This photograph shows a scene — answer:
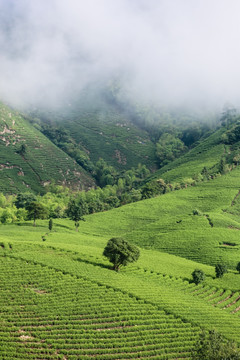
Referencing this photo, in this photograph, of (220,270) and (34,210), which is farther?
(34,210)

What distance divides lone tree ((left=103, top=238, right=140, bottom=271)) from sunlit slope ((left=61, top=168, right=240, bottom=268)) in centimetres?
3418

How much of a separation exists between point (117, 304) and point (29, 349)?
15319mm

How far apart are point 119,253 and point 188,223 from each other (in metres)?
57.9

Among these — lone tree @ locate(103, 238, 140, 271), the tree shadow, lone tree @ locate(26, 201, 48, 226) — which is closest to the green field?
the tree shadow

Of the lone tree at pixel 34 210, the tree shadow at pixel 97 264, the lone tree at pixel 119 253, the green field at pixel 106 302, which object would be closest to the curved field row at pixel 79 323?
the green field at pixel 106 302

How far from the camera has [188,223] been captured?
11356cm

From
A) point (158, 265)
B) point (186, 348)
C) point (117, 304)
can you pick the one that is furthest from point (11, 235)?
point (186, 348)

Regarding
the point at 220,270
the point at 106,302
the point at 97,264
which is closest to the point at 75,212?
the point at 97,264

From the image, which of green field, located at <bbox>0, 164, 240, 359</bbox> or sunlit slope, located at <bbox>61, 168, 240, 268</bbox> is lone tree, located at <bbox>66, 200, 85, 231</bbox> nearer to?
sunlit slope, located at <bbox>61, 168, 240, 268</bbox>

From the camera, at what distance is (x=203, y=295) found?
58.9 m

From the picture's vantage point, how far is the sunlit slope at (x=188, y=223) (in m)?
94.6

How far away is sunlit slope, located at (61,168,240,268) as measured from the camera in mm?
94562

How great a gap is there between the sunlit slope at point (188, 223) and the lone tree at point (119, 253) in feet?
112

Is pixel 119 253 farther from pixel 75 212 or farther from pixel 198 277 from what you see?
pixel 75 212
